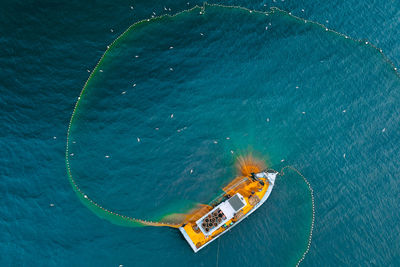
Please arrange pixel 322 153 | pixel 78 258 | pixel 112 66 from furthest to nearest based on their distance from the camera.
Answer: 1. pixel 322 153
2. pixel 112 66
3. pixel 78 258

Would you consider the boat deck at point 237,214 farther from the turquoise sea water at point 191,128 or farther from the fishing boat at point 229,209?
the turquoise sea water at point 191,128

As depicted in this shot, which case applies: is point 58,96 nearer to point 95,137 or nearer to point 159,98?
point 95,137

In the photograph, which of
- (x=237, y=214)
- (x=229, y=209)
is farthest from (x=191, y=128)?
(x=237, y=214)

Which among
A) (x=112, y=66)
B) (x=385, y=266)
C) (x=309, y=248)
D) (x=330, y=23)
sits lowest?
(x=385, y=266)

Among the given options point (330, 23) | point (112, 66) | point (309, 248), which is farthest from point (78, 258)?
point (330, 23)

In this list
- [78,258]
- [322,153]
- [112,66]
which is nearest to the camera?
[78,258]

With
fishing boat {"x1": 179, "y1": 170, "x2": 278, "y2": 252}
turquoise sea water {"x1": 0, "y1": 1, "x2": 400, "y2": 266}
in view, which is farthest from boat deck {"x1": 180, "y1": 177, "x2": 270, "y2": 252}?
turquoise sea water {"x1": 0, "y1": 1, "x2": 400, "y2": 266}
